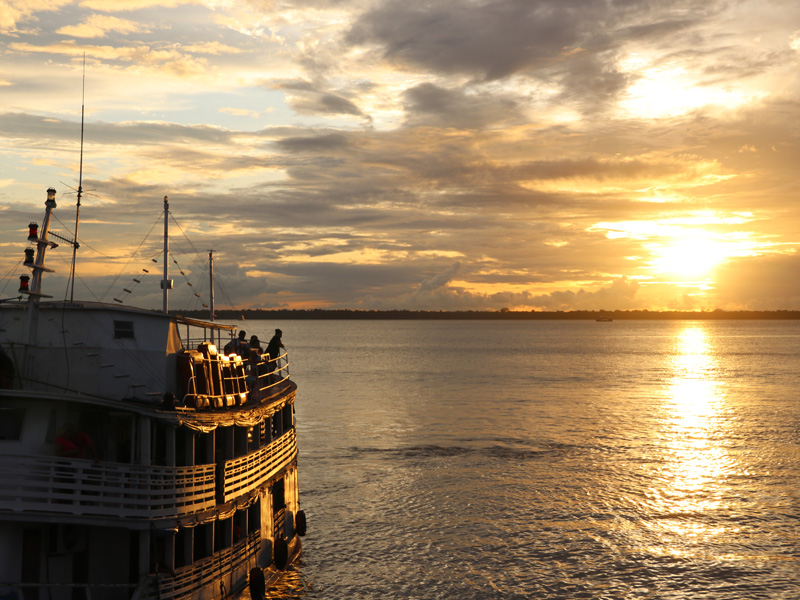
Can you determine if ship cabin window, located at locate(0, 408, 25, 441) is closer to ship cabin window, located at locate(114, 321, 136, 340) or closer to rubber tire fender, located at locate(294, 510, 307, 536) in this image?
ship cabin window, located at locate(114, 321, 136, 340)

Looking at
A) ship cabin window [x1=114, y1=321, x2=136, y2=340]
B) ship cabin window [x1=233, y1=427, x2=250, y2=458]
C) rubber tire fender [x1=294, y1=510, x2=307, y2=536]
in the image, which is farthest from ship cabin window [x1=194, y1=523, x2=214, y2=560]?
rubber tire fender [x1=294, y1=510, x2=307, y2=536]

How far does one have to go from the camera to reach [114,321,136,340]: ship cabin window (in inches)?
771

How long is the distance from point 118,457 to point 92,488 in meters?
2.22

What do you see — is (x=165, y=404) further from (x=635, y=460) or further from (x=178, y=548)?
(x=635, y=460)

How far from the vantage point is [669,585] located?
28.2 m

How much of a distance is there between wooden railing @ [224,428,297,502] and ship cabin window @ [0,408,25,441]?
5714 mm

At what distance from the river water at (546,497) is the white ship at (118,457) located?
7.70 m

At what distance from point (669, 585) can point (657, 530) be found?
265 inches

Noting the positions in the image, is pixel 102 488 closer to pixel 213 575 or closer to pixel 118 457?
pixel 118 457

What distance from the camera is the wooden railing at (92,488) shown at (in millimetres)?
15094

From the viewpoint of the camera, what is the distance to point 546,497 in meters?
40.6

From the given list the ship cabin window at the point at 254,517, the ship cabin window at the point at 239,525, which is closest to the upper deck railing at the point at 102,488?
the ship cabin window at the point at 239,525

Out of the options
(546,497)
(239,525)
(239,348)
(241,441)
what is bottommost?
(546,497)

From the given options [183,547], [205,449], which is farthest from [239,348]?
[183,547]
